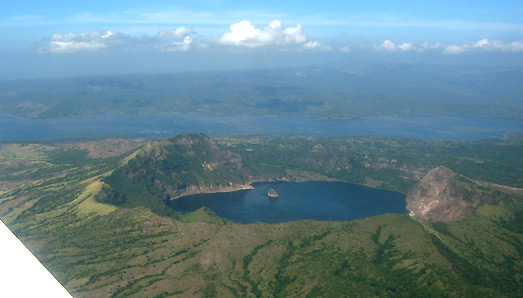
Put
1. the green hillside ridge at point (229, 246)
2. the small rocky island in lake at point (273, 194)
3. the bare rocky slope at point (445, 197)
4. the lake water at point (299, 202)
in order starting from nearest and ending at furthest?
the green hillside ridge at point (229, 246) < the bare rocky slope at point (445, 197) < the lake water at point (299, 202) < the small rocky island in lake at point (273, 194)

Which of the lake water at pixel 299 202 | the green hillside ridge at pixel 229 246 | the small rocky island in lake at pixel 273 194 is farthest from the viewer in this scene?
the small rocky island in lake at pixel 273 194

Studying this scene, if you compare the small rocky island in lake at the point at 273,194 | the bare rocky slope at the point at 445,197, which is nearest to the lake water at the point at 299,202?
the small rocky island in lake at the point at 273,194

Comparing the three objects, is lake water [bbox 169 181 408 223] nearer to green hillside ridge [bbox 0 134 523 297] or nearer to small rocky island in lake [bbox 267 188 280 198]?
small rocky island in lake [bbox 267 188 280 198]

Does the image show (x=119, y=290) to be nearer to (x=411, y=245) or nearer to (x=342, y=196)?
(x=411, y=245)

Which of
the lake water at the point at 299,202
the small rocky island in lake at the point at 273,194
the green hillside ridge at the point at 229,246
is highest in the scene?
the green hillside ridge at the point at 229,246

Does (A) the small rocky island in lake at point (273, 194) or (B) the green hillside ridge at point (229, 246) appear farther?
(A) the small rocky island in lake at point (273, 194)

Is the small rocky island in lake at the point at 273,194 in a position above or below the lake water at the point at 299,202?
above

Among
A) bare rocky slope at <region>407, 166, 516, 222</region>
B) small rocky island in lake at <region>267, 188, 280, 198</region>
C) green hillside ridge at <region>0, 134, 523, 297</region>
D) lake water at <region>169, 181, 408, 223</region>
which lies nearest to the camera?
green hillside ridge at <region>0, 134, 523, 297</region>

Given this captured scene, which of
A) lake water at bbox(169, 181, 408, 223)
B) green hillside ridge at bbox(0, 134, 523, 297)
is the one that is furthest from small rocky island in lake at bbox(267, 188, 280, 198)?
green hillside ridge at bbox(0, 134, 523, 297)

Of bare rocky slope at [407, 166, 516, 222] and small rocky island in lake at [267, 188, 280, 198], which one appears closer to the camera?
bare rocky slope at [407, 166, 516, 222]

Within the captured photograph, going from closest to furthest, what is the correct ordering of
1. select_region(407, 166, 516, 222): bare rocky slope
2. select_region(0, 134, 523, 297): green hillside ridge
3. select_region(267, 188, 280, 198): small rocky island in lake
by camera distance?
1. select_region(0, 134, 523, 297): green hillside ridge
2. select_region(407, 166, 516, 222): bare rocky slope
3. select_region(267, 188, 280, 198): small rocky island in lake

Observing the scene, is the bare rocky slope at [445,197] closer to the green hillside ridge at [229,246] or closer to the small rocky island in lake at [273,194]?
the green hillside ridge at [229,246]
